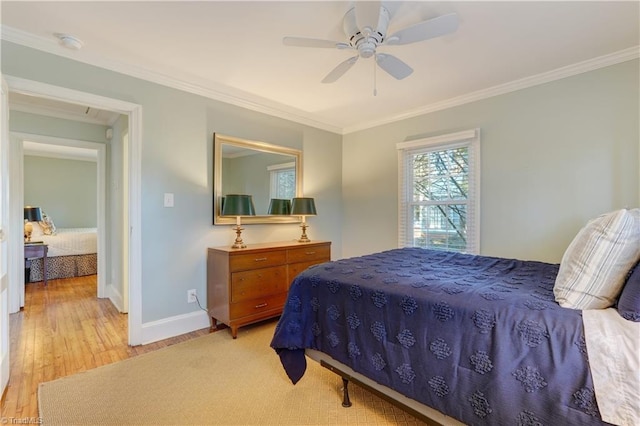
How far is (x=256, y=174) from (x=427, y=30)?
2.28 meters

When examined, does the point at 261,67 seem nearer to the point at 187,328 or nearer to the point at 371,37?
the point at 371,37

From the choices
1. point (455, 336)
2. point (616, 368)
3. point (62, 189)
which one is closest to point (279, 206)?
point (455, 336)

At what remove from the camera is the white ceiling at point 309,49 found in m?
1.91

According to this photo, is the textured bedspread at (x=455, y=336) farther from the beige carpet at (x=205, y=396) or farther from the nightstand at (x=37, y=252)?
the nightstand at (x=37, y=252)

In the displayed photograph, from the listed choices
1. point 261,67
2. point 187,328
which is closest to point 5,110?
point 261,67

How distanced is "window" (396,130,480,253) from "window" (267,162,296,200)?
135 cm

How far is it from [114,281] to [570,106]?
525 centimetres

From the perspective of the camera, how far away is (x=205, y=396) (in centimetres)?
193

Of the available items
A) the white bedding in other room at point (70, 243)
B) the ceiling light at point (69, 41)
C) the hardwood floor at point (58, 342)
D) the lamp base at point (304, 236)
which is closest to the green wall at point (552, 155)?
the lamp base at point (304, 236)

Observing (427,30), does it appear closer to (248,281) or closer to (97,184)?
(248,281)

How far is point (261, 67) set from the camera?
105 inches

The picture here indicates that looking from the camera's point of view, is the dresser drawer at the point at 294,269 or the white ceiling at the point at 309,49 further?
the dresser drawer at the point at 294,269

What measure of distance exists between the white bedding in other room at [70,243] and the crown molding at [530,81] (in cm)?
527

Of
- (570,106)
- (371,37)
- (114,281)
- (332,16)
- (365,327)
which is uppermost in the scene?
(332,16)
